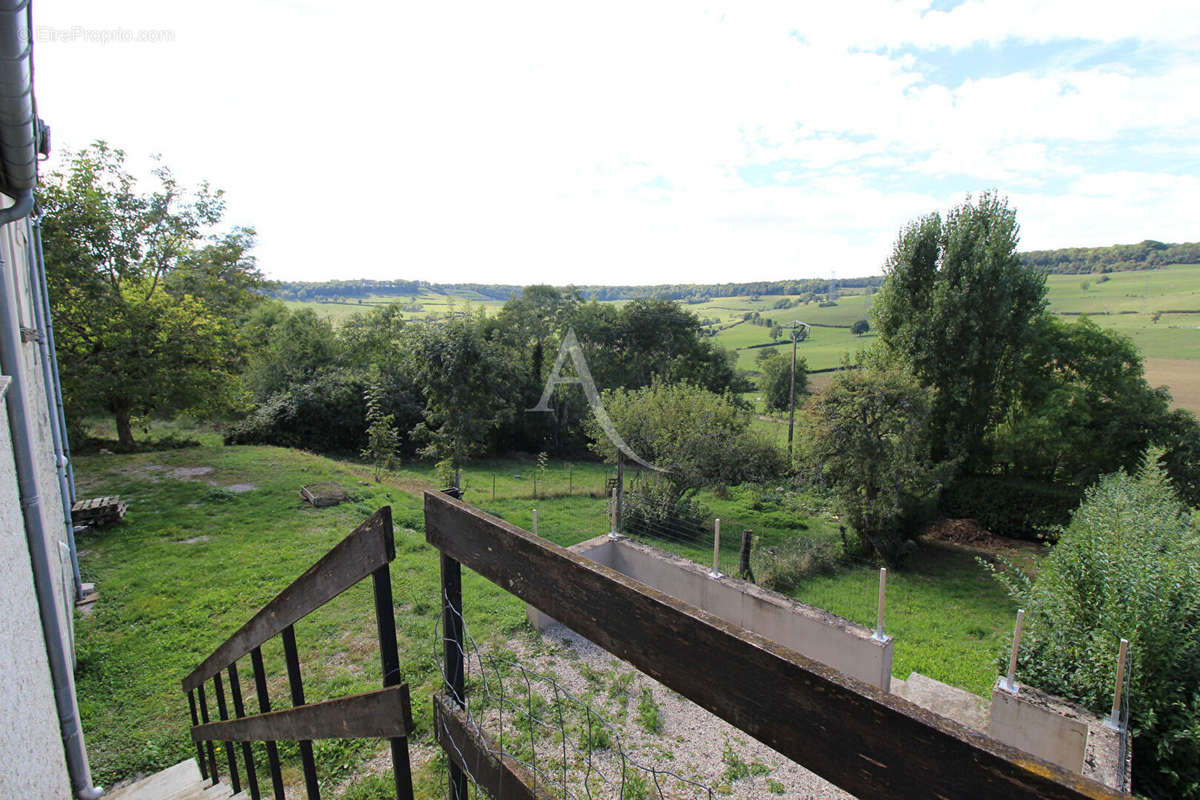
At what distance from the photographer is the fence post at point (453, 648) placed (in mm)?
1326

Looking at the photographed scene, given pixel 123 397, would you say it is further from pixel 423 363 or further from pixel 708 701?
pixel 708 701

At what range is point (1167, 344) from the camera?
26.5 m

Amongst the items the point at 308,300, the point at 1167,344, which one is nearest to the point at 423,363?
the point at 1167,344

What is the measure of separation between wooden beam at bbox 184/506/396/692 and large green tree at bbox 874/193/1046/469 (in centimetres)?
1763

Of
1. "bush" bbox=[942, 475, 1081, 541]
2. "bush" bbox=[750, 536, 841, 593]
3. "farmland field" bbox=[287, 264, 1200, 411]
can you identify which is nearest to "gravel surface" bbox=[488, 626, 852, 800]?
"bush" bbox=[750, 536, 841, 593]

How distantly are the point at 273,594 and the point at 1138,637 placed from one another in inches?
322

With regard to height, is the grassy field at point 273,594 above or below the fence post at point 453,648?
below

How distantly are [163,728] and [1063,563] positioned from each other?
813cm

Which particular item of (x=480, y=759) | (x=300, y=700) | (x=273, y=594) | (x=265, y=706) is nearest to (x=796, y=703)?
(x=480, y=759)

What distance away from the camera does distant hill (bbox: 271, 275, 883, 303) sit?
52500mm

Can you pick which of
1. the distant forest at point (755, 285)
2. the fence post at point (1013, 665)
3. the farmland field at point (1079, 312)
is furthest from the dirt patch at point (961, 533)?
the distant forest at point (755, 285)

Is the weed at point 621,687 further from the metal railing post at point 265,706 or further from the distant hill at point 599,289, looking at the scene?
the distant hill at point 599,289

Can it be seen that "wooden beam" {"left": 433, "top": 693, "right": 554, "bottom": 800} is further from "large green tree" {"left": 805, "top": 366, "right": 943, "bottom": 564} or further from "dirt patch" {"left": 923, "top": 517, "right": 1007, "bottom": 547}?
"dirt patch" {"left": 923, "top": 517, "right": 1007, "bottom": 547}

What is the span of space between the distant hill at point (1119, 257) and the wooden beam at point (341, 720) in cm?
5833
